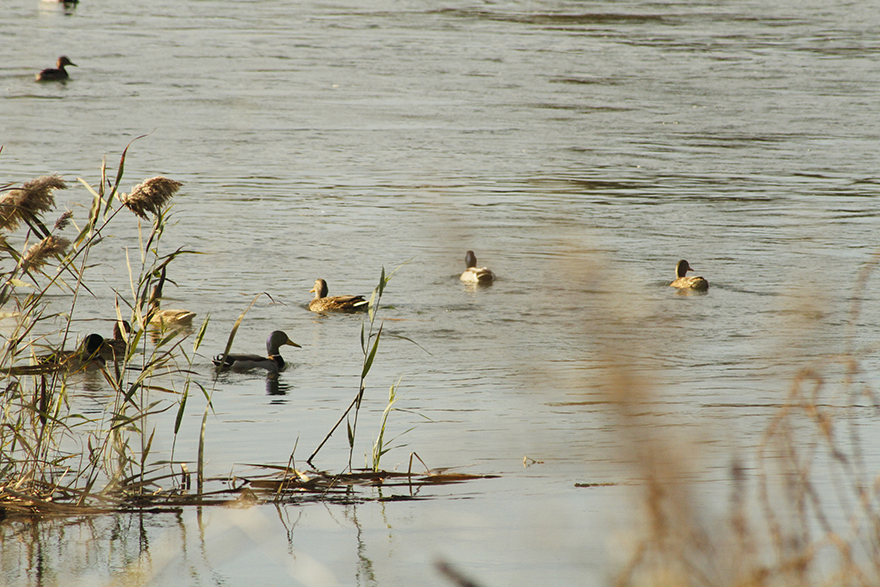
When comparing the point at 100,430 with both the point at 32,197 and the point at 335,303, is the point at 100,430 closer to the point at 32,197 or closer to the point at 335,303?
the point at 32,197

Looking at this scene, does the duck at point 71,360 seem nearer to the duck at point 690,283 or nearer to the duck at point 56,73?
the duck at point 690,283

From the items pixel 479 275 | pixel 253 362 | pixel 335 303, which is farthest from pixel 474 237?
pixel 479 275

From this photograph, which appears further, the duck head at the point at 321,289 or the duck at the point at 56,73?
the duck at the point at 56,73

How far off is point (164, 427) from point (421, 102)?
15146 millimetres

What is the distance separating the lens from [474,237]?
7.79ft

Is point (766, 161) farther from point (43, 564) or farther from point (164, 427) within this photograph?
point (43, 564)

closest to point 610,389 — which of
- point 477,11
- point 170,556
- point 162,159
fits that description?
point 170,556

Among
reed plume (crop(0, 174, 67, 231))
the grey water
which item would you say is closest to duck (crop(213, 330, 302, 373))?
the grey water

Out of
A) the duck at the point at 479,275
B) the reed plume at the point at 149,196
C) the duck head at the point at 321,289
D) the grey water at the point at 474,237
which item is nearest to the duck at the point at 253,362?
the grey water at the point at 474,237

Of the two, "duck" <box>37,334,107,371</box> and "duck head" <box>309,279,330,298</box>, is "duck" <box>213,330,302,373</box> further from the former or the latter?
"duck" <box>37,334,107,371</box>

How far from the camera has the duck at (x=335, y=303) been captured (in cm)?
1012

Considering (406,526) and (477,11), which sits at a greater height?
(477,11)

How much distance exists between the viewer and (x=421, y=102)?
20.9 metres

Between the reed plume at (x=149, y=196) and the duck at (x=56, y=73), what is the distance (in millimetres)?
19402
